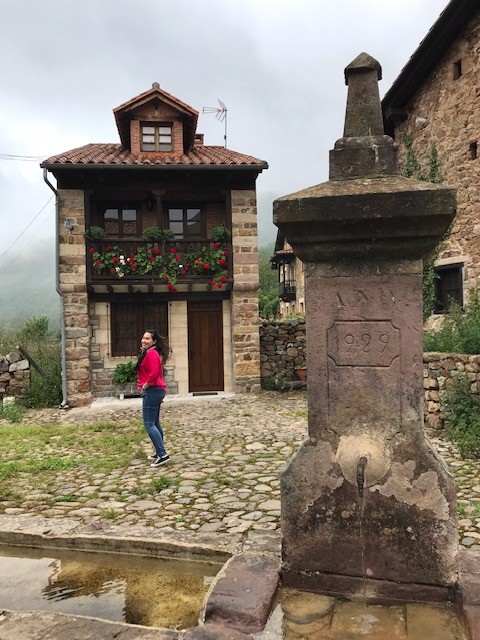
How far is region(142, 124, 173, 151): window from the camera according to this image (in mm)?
13875

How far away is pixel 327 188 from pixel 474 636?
7.10 ft

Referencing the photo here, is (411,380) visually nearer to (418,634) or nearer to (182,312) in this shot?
(418,634)

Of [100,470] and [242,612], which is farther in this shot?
[100,470]

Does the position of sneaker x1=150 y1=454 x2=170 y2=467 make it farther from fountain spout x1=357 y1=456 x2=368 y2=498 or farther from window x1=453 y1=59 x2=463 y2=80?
window x1=453 y1=59 x2=463 y2=80

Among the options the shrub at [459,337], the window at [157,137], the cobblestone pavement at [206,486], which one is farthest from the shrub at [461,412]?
the window at [157,137]

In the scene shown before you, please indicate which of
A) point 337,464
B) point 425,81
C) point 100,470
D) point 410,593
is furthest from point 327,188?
point 425,81

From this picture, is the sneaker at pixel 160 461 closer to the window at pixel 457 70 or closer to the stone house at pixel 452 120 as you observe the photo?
the stone house at pixel 452 120

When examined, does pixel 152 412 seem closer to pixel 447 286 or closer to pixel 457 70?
pixel 447 286

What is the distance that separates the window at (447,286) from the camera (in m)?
12.0

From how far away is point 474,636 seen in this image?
2.08m

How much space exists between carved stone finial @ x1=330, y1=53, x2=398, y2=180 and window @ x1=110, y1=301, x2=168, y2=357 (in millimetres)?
11050

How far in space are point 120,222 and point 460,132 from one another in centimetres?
903

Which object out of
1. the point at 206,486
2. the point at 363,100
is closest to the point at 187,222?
the point at 206,486

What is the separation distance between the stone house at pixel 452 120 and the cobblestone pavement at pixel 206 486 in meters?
6.22
